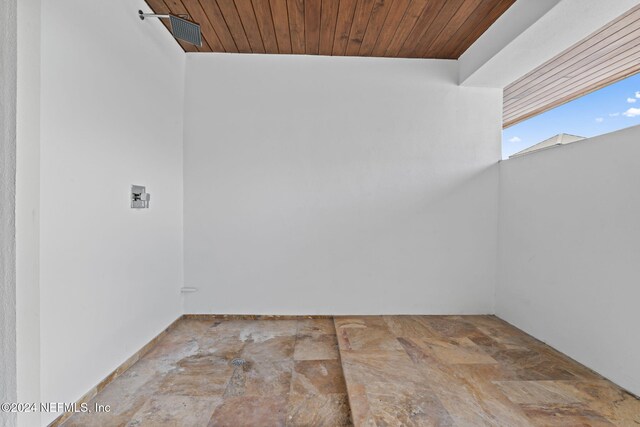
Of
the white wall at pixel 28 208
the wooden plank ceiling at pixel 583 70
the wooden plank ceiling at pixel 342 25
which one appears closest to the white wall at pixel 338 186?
the wooden plank ceiling at pixel 342 25

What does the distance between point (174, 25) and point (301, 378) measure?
2723mm

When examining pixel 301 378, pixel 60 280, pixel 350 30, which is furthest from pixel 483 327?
pixel 60 280

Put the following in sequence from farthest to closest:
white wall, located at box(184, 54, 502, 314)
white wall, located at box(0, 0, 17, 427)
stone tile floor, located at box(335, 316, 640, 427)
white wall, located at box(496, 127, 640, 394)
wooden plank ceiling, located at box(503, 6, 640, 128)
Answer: white wall, located at box(184, 54, 502, 314), wooden plank ceiling, located at box(503, 6, 640, 128), white wall, located at box(496, 127, 640, 394), stone tile floor, located at box(335, 316, 640, 427), white wall, located at box(0, 0, 17, 427)

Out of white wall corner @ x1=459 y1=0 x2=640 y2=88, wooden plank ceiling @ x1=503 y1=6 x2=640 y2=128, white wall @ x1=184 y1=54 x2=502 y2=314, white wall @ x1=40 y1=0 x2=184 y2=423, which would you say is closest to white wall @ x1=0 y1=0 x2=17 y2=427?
white wall @ x1=40 y1=0 x2=184 y2=423

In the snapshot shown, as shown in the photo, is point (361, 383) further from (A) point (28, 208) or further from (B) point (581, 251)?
(A) point (28, 208)

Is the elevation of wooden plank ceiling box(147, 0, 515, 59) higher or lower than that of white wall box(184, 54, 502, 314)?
higher

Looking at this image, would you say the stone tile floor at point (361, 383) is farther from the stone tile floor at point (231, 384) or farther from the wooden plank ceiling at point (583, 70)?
the wooden plank ceiling at point (583, 70)

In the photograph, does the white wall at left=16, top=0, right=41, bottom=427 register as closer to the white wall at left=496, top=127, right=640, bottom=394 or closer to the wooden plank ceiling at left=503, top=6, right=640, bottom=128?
the white wall at left=496, top=127, right=640, bottom=394

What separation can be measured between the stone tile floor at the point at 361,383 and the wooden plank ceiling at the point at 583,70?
2.48 m

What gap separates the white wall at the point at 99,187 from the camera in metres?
1.62

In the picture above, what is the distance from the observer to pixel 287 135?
10.8 feet

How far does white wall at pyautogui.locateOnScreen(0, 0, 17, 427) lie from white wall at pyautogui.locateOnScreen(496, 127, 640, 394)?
3.35 metres

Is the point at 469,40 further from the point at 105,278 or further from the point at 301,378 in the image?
the point at 105,278

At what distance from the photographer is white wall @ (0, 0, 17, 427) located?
1.40m
